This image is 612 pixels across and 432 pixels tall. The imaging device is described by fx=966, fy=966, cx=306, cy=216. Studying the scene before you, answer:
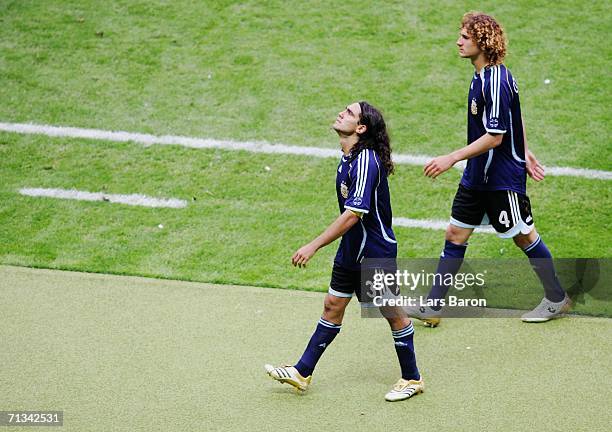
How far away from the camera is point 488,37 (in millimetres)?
7016

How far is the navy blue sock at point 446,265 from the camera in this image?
7590 millimetres

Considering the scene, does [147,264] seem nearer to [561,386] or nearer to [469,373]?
[469,373]

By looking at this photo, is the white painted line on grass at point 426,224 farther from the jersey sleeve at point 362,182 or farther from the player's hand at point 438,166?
the jersey sleeve at point 362,182

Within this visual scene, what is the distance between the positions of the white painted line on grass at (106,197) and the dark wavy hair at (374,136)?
12.1 ft

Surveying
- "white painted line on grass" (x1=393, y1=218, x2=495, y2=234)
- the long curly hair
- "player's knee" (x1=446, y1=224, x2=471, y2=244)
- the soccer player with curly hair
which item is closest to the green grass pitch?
A: "white painted line on grass" (x1=393, y1=218, x2=495, y2=234)

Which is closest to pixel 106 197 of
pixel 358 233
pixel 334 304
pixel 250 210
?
pixel 250 210

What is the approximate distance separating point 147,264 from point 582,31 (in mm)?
6366

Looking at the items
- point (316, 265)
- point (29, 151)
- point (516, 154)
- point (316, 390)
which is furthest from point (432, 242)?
point (29, 151)

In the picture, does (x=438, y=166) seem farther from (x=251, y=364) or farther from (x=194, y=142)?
(x=194, y=142)

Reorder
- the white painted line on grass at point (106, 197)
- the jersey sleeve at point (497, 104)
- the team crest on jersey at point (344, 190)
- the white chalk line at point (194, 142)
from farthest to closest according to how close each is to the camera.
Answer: the white chalk line at point (194, 142)
the white painted line on grass at point (106, 197)
the jersey sleeve at point (497, 104)
the team crest on jersey at point (344, 190)

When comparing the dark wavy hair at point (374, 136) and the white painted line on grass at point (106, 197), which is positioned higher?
the dark wavy hair at point (374, 136)

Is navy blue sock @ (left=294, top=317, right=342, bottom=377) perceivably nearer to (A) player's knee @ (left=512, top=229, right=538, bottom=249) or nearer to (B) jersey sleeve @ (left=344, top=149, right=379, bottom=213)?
(B) jersey sleeve @ (left=344, top=149, right=379, bottom=213)

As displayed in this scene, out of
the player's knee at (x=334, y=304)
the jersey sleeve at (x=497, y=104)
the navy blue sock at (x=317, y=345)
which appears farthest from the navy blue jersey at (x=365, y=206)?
the jersey sleeve at (x=497, y=104)

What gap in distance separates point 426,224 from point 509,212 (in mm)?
1971
